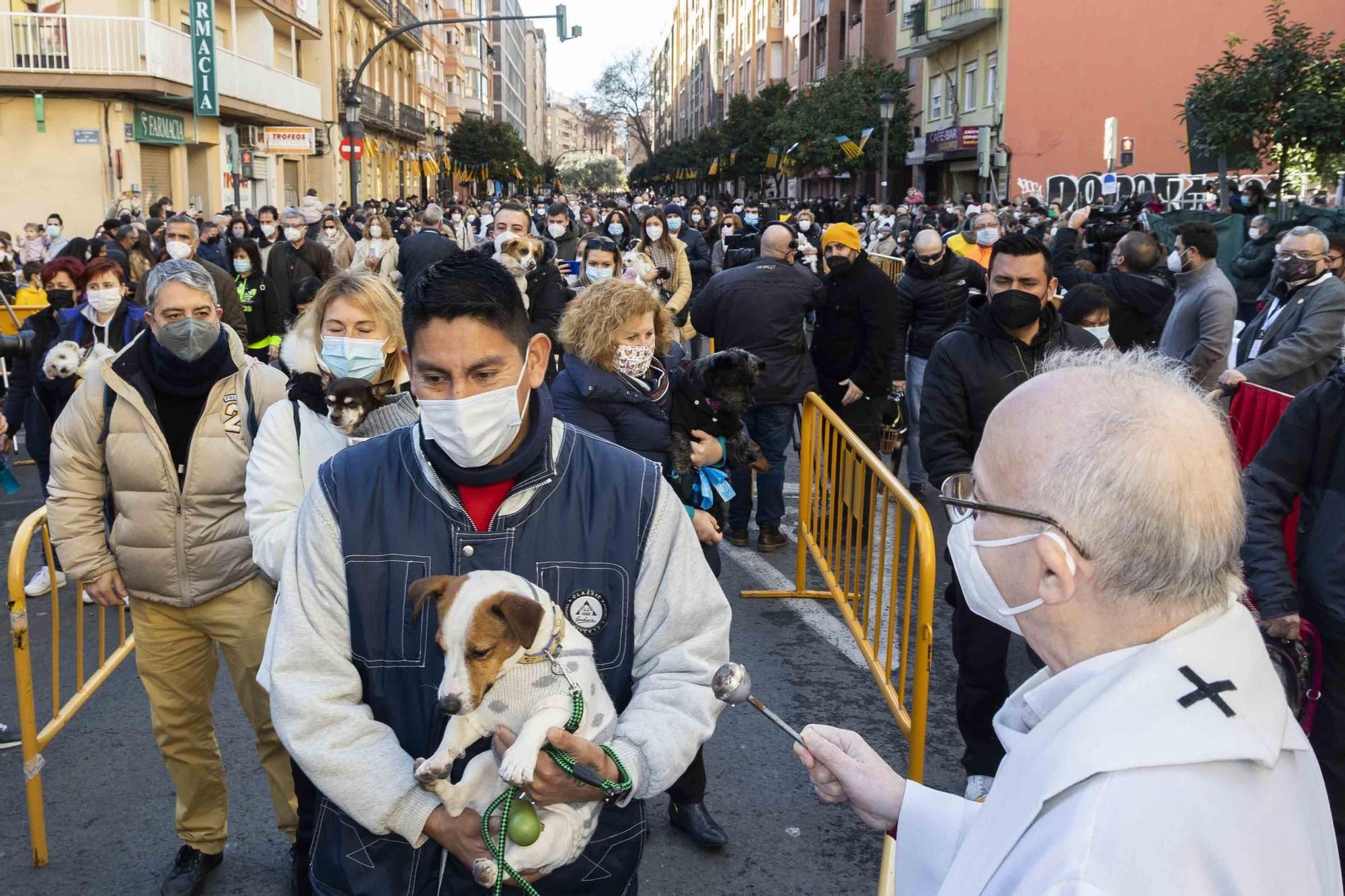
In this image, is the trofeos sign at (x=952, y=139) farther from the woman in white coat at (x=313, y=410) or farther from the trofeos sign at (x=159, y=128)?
the woman in white coat at (x=313, y=410)

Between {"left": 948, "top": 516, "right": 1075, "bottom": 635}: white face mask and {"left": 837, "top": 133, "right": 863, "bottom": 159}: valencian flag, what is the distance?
1384 inches

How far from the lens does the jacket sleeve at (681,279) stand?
10.9 meters

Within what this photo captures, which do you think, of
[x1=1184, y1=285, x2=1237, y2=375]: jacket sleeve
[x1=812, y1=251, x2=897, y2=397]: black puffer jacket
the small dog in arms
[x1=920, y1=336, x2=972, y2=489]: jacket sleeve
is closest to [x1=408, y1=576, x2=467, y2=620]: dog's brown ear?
the small dog in arms

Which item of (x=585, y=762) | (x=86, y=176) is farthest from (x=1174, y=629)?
(x=86, y=176)

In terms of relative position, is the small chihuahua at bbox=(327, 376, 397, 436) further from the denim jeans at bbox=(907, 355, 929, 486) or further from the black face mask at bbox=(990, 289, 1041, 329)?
the denim jeans at bbox=(907, 355, 929, 486)

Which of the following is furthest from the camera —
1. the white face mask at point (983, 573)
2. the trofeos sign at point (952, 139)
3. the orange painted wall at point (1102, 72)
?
the trofeos sign at point (952, 139)

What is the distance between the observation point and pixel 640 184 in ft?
378

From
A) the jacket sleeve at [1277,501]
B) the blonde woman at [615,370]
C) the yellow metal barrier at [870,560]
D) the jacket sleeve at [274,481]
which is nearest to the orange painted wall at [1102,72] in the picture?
the yellow metal barrier at [870,560]

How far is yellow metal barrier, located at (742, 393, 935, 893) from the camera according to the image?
4.51m

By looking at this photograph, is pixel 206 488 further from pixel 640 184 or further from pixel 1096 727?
pixel 640 184

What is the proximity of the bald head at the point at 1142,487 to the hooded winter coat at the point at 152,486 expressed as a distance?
276 centimetres

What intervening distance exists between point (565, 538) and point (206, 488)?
192cm

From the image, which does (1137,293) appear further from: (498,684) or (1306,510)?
(498,684)

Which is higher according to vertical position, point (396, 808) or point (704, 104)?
point (704, 104)
